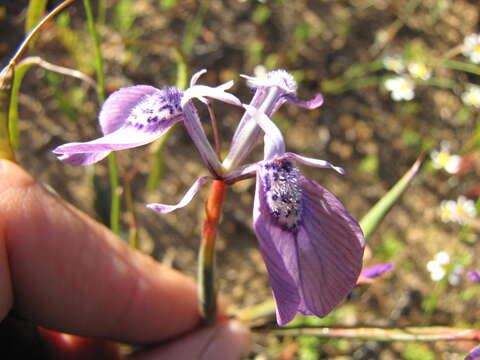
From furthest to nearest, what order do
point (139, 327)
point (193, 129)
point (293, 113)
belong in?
point (293, 113) → point (139, 327) → point (193, 129)

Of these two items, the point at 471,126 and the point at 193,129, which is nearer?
the point at 193,129

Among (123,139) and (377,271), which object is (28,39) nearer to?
(123,139)

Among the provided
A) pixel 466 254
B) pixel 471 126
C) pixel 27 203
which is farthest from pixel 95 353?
pixel 471 126

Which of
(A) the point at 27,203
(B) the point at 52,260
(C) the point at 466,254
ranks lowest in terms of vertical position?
(C) the point at 466,254

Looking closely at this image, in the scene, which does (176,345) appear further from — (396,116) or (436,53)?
(436,53)

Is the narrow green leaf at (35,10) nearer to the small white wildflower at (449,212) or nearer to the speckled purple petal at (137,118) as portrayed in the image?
the speckled purple petal at (137,118)

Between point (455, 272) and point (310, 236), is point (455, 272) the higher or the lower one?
the lower one

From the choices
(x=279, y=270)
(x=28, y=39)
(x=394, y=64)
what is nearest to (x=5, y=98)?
(x=28, y=39)
